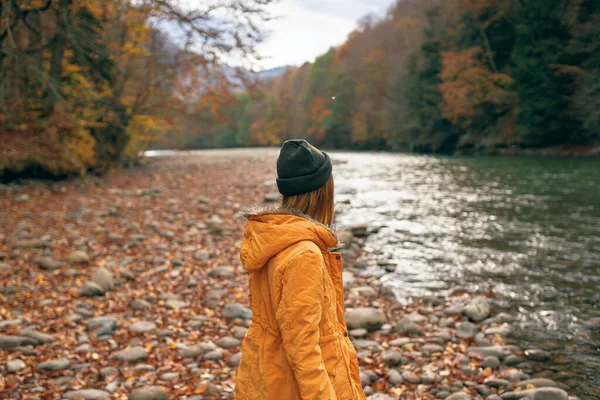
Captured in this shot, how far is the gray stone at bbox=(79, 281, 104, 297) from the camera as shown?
5.37 m

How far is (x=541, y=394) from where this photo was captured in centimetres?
350

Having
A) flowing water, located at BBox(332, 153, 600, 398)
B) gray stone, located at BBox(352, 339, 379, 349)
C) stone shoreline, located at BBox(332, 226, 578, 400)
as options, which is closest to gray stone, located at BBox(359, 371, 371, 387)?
stone shoreline, located at BBox(332, 226, 578, 400)

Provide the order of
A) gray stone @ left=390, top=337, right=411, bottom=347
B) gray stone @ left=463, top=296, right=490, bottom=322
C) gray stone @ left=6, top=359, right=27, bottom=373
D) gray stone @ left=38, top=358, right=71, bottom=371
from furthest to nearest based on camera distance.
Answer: gray stone @ left=463, top=296, right=490, bottom=322, gray stone @ left=390, top=337, right=411, bottom=347, gray stone @ left=38, top=358, right=71, bottom=371, gray stone @ left=6, top=359, right=27, bottom=373

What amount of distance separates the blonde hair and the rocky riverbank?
6.91 ft

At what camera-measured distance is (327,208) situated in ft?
6.64

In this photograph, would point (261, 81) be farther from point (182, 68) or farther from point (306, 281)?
point (306, 281)

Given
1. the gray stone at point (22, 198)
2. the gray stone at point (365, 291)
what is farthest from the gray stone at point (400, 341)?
the gray stone at point (22, 198)

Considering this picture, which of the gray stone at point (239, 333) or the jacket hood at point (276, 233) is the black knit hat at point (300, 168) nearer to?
the jacket hood at point (276, 233)

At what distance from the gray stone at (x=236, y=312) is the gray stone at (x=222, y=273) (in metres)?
1.19

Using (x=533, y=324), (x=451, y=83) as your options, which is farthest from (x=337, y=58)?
(x=533, y=324)

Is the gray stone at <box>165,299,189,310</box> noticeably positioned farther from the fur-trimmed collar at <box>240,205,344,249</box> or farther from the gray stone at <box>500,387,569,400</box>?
the fur-trimmed collar at <box>240,205,344,249</box>

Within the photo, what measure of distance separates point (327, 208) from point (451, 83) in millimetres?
36301

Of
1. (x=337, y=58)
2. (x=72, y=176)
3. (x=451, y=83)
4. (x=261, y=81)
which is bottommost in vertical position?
(x=72, y=176)

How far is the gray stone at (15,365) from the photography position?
357 cm
